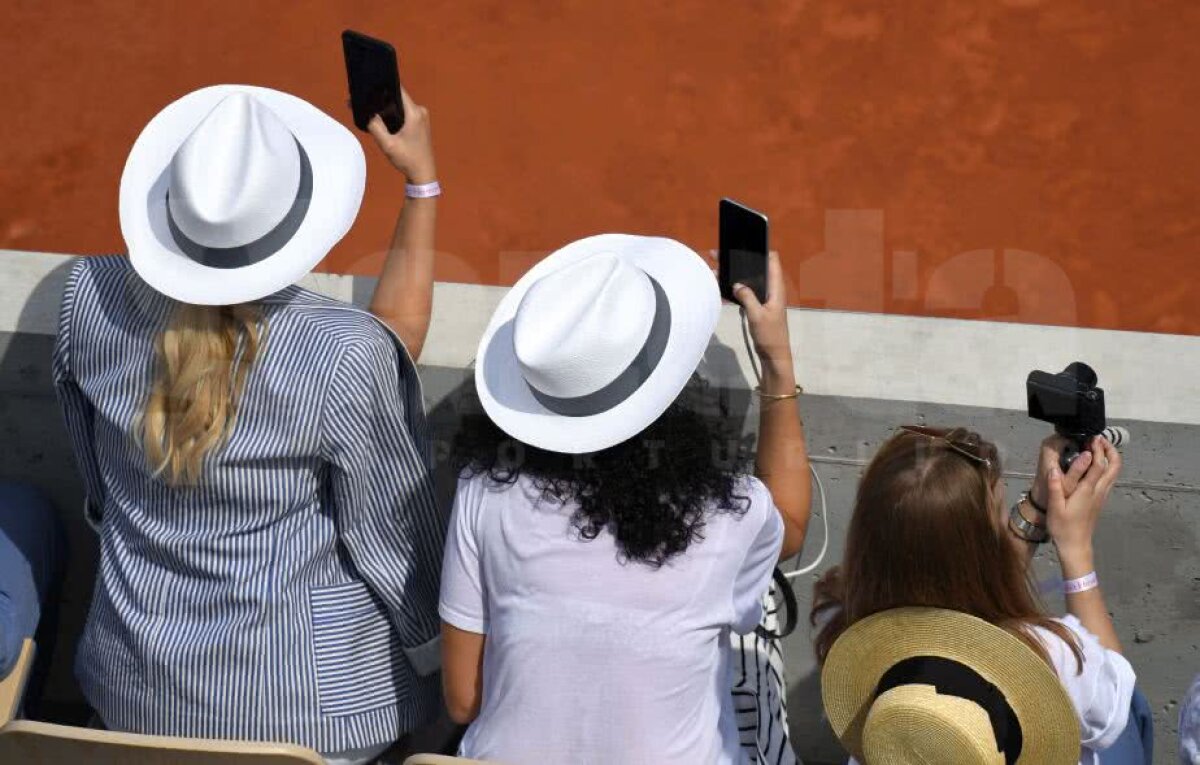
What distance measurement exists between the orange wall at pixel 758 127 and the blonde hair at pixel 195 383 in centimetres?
108

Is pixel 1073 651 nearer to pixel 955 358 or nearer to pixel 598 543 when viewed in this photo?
pixel 598 543

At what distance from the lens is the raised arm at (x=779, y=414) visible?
7.72ft

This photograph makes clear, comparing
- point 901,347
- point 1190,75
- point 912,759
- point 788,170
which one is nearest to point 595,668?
point 912,759

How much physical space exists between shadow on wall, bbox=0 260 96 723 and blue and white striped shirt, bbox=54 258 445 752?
677mm

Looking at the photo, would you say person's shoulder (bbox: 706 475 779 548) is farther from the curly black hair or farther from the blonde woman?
the blonde woman

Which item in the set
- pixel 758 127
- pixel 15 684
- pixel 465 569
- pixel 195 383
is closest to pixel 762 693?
pixel 465 569

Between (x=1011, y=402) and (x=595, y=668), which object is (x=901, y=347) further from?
(x=595, y=668)

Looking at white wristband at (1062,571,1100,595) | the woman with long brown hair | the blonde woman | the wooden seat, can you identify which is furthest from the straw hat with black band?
the wooden seat

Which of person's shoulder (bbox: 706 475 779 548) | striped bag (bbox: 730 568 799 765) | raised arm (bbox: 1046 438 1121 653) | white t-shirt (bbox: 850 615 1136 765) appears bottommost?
striped bag (bbox: 730 568 799 765)

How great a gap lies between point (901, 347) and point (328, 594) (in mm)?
1259

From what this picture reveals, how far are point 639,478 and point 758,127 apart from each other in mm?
1556

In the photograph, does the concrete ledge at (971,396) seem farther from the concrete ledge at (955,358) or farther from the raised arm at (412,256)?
the raised arm at (412,256)

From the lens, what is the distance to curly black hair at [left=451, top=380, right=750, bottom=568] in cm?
199

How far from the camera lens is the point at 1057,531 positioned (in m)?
2.25
